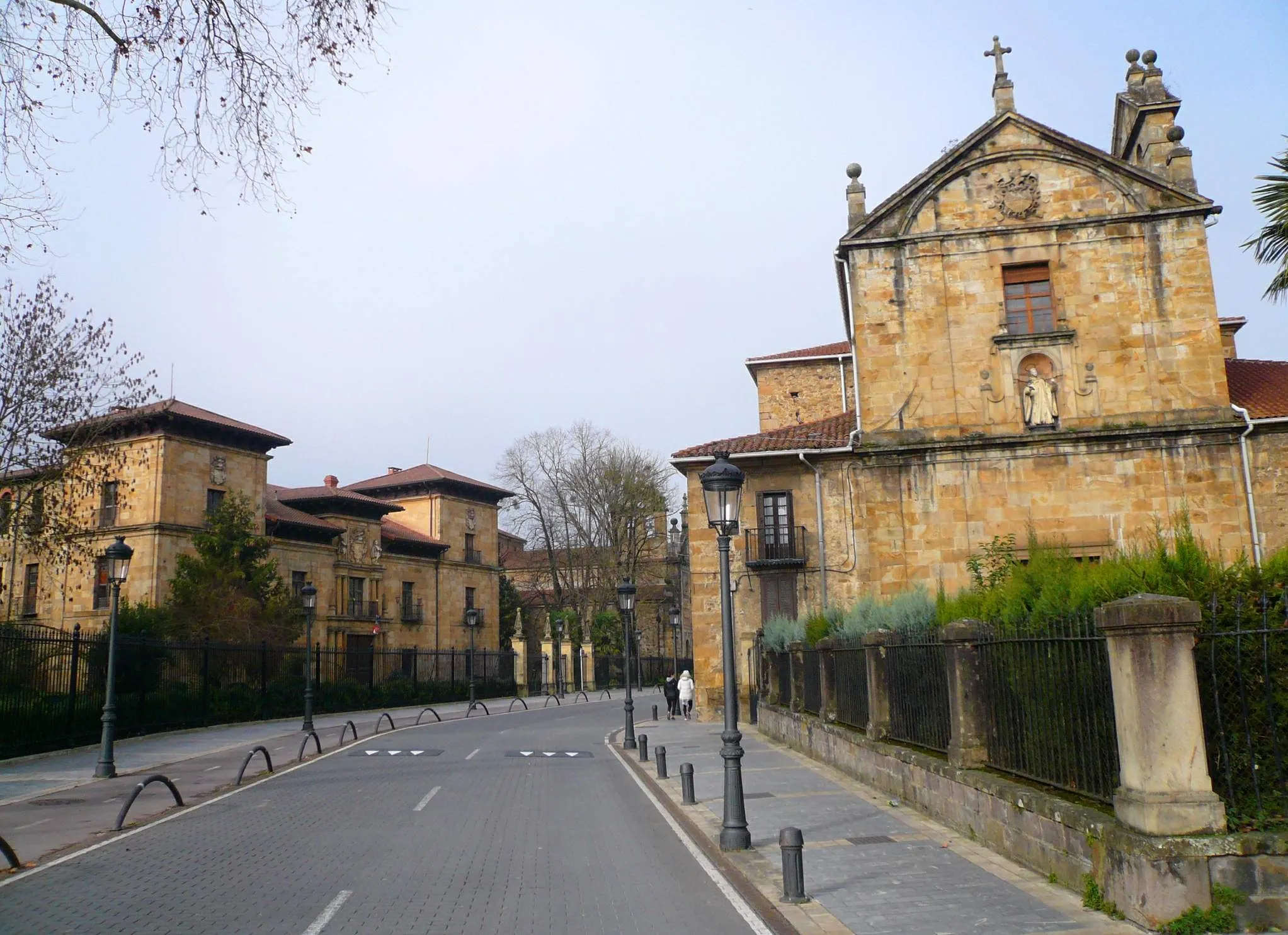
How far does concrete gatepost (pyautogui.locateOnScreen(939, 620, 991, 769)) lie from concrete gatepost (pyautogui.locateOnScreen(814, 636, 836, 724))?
267 inches

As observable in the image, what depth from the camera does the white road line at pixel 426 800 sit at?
13.4m

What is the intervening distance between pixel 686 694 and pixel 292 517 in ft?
82.5

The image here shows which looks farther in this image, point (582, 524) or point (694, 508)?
point (582, 524)

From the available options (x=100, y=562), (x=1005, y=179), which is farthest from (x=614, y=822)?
(x=100, y=562)

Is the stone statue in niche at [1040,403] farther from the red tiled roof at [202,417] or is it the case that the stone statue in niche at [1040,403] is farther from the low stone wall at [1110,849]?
the red tiled roof at [202,417]

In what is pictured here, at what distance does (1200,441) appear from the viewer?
26.2m

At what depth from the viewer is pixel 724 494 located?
1088 cm

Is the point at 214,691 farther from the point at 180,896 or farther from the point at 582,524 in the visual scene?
the point at 582,524

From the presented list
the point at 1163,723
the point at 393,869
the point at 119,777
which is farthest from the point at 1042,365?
the point at 119,777

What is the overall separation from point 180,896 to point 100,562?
123 ft

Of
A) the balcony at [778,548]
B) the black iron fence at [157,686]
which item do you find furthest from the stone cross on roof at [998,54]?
the black iron fence at [157,686]

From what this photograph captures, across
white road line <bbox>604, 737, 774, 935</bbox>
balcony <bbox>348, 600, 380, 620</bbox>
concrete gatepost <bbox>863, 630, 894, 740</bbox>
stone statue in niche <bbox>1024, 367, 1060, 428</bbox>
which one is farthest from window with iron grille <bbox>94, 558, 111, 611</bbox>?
concrete gatepost <bbox>863, 630, 894, 740</bbox>

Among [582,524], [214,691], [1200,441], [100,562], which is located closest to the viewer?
[1200,441]

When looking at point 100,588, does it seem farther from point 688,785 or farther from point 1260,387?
point 1260,387
